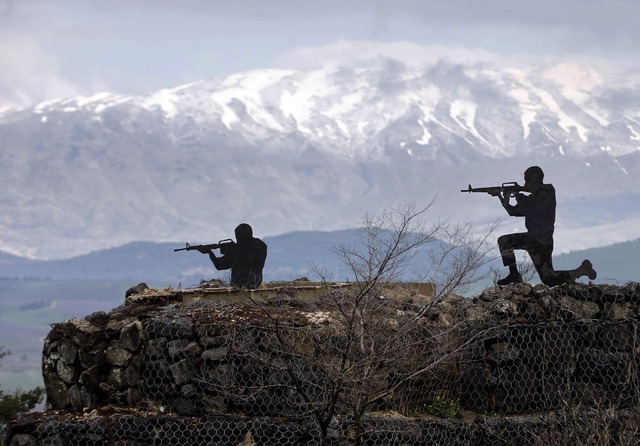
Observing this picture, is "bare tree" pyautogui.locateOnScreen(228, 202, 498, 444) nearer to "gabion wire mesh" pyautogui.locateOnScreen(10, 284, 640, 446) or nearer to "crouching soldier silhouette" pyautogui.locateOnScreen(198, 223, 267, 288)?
"gabion wire mesh" pyautogui.locateOnScreen(10, 284, 640, 446)

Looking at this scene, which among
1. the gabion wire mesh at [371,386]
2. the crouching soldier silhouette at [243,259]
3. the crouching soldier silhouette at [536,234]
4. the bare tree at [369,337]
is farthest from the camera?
the crouching soldier silhouette at [243,259]

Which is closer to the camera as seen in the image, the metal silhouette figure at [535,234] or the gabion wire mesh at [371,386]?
the gabion wire mesh at [371,386]

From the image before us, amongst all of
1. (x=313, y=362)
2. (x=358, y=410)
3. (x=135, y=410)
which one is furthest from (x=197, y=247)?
(x=358, y=410)

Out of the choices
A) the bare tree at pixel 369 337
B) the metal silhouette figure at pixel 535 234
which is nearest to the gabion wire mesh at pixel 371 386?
the bare tree at pixel 369 337

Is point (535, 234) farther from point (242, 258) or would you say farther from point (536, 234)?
point (242, 258)

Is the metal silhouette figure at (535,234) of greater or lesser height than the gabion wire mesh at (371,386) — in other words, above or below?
above

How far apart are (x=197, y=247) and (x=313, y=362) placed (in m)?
9.57

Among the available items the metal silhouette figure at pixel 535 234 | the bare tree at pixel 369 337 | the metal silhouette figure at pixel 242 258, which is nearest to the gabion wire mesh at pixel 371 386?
the bare tree at pixel 369 337

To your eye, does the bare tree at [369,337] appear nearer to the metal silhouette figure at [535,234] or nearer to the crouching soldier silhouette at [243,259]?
the metal silhouette figure at [535,234]

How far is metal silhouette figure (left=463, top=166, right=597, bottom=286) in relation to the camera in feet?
86.7

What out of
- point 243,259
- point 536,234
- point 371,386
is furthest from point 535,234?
point 371,386

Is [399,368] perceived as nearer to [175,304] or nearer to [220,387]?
[220,387]

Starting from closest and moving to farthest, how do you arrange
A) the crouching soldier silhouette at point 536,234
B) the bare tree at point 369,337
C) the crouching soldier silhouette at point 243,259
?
the bare tree at point 369,337
the crouching soldier silhouette at point 536,234
the crouching soldier silhouette at point 243,259

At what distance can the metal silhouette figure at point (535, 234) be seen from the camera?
26438 millimetres
